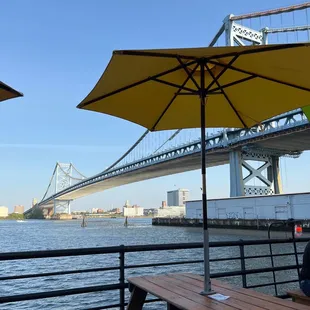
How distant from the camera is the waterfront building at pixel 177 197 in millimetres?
95688

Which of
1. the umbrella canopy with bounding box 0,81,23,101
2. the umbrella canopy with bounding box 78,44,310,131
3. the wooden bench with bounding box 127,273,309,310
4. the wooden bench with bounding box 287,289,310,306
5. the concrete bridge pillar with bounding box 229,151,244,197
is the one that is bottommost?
the wooden bench with bounding box 287,289,310,306

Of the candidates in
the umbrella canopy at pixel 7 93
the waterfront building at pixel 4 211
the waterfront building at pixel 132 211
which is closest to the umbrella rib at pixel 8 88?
the umbrella canopy at pixel 7 93

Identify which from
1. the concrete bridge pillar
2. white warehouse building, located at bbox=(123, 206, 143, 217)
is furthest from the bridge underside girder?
white warehouse building, located at bbox=(123, 206, 143, 217)

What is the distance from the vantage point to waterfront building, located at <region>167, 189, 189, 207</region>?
9569 centimetres

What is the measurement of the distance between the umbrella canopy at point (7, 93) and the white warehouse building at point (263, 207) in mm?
25032

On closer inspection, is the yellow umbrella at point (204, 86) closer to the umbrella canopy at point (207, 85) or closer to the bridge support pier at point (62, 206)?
the umbrella canopy at point (207, 85)

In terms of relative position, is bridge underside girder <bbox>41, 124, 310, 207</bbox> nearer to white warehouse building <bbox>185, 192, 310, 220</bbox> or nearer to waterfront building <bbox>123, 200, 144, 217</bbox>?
white warehouse building <bbox>185, 192, 310, 220</bbox>

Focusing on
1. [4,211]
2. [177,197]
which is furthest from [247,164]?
[4,211]

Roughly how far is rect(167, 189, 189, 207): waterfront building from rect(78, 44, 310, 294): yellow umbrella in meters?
92.6

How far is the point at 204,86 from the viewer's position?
2426 mm

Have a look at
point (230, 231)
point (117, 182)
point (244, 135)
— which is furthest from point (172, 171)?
point (230, 231)

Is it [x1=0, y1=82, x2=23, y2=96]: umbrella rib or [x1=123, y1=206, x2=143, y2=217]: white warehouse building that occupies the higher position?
[x1=123, y1=206, x2=143, y2=217]: white warehouse building

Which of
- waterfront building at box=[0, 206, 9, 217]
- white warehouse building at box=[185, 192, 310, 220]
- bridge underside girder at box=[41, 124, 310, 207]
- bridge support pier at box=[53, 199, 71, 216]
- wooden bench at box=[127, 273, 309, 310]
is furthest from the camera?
waterfront building at box=[0, 206, 9, 217]

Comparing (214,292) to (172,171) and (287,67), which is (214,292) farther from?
(172,171)
